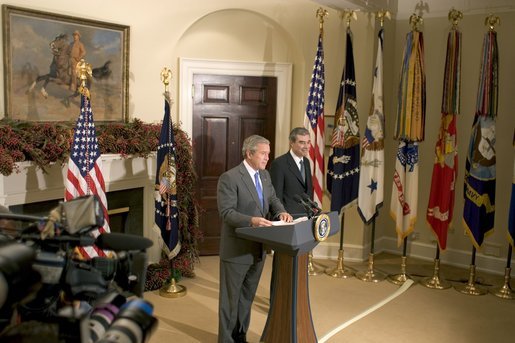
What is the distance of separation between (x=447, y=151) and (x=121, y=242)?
444 cm

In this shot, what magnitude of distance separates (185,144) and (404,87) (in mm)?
2338

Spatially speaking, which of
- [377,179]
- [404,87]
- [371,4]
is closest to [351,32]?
[371,4]

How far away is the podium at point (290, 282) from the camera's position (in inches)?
121

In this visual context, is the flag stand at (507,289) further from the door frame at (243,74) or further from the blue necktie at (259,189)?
the blue necktie at (259,189)

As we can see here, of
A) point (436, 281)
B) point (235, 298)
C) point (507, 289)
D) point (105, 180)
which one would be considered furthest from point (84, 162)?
point (507, 289)

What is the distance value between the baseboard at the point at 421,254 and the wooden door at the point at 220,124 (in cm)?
132

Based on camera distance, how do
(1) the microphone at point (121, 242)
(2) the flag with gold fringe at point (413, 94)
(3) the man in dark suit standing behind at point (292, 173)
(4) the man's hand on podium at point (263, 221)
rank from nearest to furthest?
(1) the microphone at point (121, 242)
(4) the man's hand on podium at point (263, 221)
(3) the man in dark suit standing behind at point (292, 173)
(2) the flag with gold fringe at point (413, 94)

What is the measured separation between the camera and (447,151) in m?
5.39

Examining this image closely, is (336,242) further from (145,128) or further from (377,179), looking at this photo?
(145,128)

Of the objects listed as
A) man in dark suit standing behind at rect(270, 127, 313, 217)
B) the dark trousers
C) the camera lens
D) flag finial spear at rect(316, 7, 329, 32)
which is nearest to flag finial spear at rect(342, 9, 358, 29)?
flag finial spear at rect(316, 7, 329, 32)

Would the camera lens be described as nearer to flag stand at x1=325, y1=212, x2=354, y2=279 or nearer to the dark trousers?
the dark trousers

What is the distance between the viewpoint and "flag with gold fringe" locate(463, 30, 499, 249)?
199 inches

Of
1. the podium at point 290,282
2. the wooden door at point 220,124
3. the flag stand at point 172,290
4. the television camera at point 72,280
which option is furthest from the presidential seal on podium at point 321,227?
the wooden door at point 220,124

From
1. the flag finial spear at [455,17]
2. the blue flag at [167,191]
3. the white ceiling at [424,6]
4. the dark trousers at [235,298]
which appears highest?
the white ceiling at [424,6]
